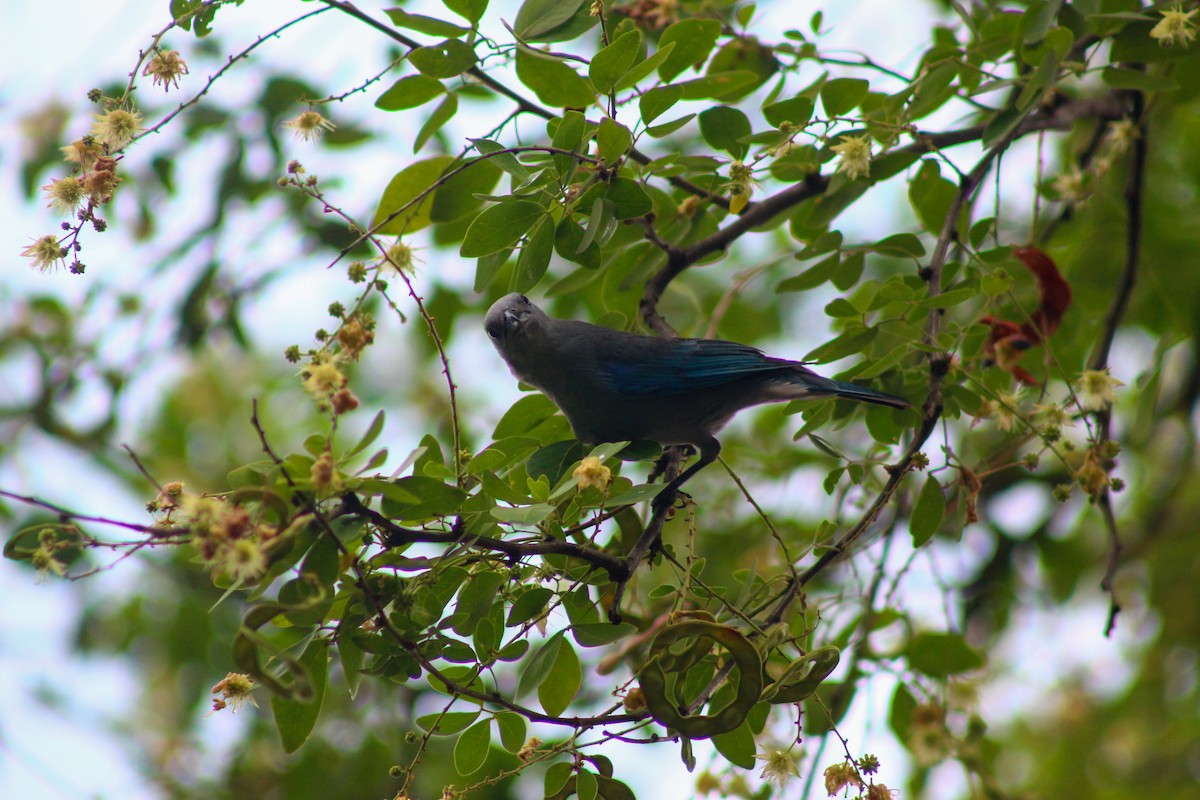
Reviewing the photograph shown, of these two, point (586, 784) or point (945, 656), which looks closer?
point (586, 784)

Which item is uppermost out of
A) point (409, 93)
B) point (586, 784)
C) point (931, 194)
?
point (931, 194)

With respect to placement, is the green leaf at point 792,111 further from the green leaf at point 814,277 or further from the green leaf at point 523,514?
the green leaf at point 523,514

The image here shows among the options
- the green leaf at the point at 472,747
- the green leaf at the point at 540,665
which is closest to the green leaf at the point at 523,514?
the green leaf at the point at 540,665

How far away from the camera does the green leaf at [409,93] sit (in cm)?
355

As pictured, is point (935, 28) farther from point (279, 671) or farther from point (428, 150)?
point (279, 671)

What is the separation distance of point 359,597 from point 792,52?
2.82 m

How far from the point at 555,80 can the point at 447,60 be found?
1.13ft

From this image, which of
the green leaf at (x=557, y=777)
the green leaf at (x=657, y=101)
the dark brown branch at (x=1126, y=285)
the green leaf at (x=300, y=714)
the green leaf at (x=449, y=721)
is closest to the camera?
the green leaf at (x=300, y=714)

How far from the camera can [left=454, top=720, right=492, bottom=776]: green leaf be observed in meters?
3.15

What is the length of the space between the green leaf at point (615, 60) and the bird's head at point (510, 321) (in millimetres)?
1342

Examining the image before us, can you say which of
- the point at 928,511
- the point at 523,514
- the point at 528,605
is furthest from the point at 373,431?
the point at 928,511

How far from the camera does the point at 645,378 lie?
417cm

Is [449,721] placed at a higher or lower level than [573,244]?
lower

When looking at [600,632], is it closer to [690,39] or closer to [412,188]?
[412,188]
